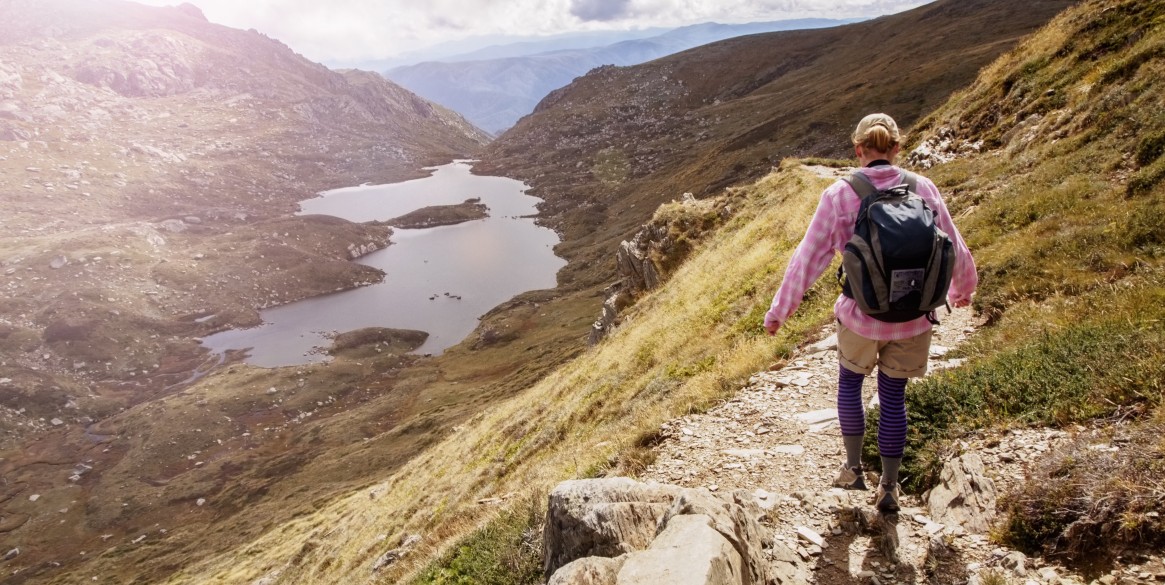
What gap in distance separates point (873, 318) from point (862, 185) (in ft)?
3.99

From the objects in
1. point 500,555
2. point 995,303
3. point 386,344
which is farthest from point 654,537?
point 386,344

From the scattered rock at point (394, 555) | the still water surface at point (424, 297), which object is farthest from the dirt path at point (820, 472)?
the still water surface at point (424, 297)

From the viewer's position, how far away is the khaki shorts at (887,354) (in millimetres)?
4855

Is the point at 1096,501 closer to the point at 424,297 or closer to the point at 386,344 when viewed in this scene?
the point at 386,344

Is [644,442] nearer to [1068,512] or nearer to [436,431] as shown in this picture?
[1068,512]

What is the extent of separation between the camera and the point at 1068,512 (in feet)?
13.9

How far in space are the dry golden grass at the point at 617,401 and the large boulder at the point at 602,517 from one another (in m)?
2.65

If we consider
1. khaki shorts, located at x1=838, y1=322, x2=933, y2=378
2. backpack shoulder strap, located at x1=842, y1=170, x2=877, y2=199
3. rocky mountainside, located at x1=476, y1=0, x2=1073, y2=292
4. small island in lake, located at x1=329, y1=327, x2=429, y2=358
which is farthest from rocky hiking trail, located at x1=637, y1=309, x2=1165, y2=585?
small island in lake, located at x1=329, y1=327, x2=429, y2=358

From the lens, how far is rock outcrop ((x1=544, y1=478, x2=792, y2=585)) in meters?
4.43

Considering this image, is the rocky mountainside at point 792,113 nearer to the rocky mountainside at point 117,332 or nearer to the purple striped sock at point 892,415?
the rocky mountainside at point 117,332

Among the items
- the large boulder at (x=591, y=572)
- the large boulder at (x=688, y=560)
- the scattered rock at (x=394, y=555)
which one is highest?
the large boulder at (x=688, y=560)

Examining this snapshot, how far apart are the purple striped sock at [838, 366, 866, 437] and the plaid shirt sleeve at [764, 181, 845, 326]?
0.84 metres

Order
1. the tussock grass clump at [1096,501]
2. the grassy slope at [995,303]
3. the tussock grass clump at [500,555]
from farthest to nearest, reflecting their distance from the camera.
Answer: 1. the tussock grass clump at [500,555]
2. the grassy slope at [995,303]
3. the tussock grass clump at [1096,501]

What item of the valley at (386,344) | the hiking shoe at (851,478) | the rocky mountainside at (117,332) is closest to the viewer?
the hiking shoe at (851,478)
